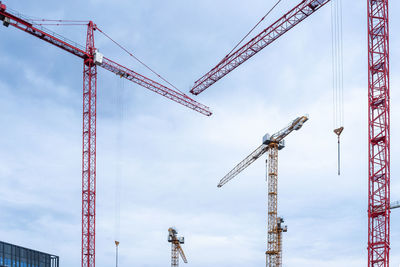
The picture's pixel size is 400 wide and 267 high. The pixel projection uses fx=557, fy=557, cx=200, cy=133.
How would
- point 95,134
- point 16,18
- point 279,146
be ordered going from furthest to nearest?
point 279,146
point 95,134
point 16,18

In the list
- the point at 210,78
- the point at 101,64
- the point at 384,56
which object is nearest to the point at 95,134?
the point at 101,64

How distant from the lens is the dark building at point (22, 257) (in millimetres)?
102812

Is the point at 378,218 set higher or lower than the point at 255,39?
lower

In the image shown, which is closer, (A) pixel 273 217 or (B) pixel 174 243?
(A) pixel 273 217

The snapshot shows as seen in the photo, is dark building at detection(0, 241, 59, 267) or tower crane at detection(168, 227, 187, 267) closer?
dark building at detection(0, 241, 59, 267)

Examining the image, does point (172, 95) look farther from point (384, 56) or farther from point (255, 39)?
point (384, 56)

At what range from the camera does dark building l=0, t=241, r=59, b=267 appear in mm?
102812

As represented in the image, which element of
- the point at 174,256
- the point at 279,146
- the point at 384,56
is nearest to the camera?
the point at 384,56

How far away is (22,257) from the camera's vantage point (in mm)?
108625

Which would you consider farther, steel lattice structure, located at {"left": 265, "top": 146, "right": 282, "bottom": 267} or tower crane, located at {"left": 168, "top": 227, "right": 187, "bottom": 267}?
tower crane, located at {"left": 168, "top": 227, "right": 187, "bottom": 267}

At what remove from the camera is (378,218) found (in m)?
74.0

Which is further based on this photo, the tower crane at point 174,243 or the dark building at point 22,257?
the tower crane at point 174,243

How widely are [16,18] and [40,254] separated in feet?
158

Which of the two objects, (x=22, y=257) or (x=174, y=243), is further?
(x=174, y=243)
